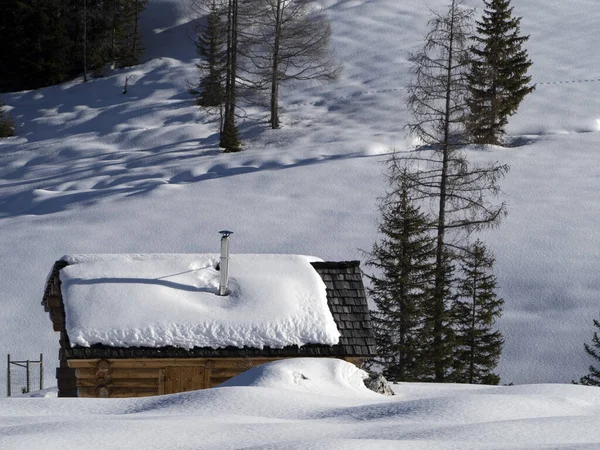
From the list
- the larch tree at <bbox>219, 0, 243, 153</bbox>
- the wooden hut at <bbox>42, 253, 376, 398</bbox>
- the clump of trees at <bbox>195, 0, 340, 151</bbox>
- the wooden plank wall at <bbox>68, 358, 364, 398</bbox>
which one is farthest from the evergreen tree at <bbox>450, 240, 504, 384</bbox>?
the clump of trees at <bbox>195, 0, 340, 151</bbox>

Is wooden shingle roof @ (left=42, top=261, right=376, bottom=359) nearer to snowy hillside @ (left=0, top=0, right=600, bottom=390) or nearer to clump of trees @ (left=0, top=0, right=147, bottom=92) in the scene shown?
snowy hillside @ (left=0, top=0, right=600, bottom=390)

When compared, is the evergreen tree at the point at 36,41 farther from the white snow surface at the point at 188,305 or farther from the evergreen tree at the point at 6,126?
the white snow surface at the point at 188,305

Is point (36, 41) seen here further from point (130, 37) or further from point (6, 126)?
point (6, 126)

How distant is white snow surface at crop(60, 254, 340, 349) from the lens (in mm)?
11156

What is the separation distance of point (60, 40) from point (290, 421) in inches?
1564

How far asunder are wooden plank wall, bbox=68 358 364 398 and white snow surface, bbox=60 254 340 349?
0.34 meters

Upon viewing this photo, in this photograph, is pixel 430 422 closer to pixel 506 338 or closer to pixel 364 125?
pixel 506 338

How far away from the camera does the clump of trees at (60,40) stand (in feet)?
137

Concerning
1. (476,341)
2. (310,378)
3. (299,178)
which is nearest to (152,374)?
(310,378)

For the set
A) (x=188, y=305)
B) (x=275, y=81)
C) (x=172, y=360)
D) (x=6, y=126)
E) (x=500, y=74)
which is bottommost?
(x=172, y=360)

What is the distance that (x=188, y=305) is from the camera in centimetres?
1157

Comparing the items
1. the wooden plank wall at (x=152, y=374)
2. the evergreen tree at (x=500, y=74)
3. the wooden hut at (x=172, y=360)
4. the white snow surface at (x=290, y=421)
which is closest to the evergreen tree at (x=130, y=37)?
the evergreen tree at (x=500, y=74)

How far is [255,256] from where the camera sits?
13055 millimetres

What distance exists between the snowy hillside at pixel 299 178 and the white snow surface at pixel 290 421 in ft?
1.46
